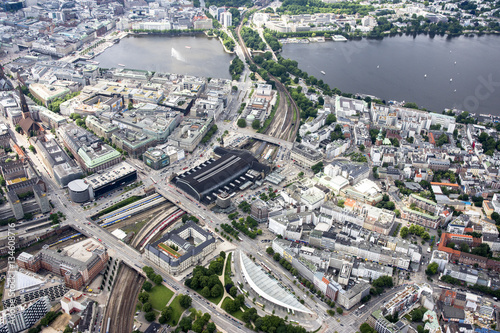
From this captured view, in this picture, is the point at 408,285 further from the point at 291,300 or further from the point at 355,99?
the point at 355,99

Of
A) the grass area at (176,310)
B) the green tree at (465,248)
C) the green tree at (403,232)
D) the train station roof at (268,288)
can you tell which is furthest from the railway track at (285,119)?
the grass area at (176,310)

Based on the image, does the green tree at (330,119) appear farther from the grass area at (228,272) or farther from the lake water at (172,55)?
the grass area at (228,272)

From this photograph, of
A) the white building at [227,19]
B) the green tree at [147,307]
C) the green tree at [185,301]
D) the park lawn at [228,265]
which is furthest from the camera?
the white building at [227,19]

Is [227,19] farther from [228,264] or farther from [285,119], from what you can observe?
[228,264]

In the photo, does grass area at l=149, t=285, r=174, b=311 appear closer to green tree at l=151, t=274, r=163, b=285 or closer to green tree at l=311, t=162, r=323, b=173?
green tree at l=151, t=274, r=163, b=285

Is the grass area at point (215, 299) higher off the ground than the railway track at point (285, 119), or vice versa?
the railway track at point (285, 119)

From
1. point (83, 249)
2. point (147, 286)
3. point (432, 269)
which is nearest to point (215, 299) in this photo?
point (147, 286)

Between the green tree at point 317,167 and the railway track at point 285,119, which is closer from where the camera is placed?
the green tree at point 317,167
